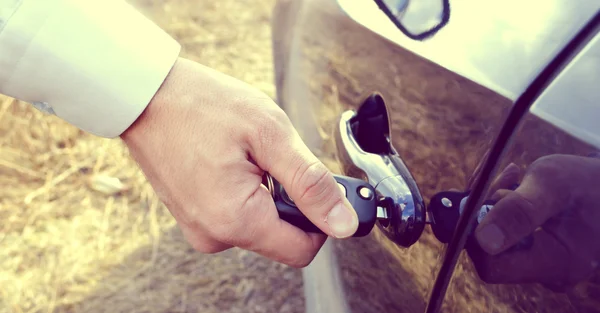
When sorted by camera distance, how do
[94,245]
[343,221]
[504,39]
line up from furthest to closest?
[94,245], [343,221], [504,39]

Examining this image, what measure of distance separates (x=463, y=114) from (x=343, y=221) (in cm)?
28

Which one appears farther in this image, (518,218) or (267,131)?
(267,131)

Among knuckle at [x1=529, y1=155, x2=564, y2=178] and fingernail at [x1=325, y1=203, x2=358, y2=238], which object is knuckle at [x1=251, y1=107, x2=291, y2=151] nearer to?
fingernail at [x1=325, y1=203, x2=358, y2=238]

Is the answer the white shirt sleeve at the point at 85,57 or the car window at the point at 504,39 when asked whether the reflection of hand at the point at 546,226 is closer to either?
the car window at the point at 504,39

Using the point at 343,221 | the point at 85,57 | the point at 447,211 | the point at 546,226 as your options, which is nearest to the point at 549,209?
the point at 546,226

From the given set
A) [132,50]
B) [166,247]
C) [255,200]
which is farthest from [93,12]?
[166,247]

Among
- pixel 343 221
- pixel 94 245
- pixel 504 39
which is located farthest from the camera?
pixel 94 245

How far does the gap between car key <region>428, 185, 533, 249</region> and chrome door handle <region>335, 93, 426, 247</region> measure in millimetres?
33

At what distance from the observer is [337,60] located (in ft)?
4.41

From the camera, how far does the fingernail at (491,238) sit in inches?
29.0

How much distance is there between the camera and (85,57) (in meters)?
1.07

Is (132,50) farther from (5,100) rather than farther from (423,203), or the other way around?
(5,100)

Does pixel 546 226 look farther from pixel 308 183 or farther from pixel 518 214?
pixel 308 183

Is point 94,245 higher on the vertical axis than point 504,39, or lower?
lower
